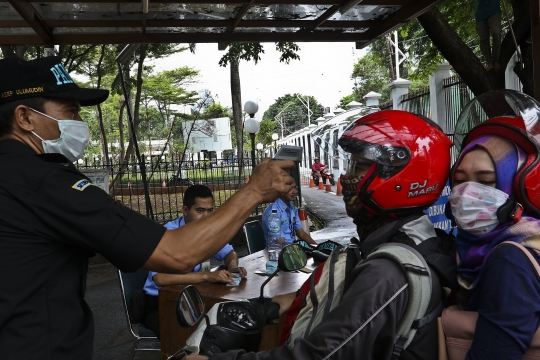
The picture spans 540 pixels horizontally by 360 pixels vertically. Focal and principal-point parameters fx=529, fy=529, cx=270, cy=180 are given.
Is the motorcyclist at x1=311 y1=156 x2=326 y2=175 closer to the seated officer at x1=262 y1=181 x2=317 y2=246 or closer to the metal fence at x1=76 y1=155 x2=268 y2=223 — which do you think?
the metal fence at x1=76 y1=155 x2=268 y2=223

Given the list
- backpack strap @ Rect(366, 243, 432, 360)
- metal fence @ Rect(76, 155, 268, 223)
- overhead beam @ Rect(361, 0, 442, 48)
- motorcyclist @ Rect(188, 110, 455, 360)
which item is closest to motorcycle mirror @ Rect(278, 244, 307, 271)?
motorcyclist @ Rect(188, 110, 455, 360)

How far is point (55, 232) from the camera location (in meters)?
1.64

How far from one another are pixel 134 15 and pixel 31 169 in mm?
3772

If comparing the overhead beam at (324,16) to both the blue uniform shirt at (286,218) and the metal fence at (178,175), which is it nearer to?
the blue uniform shirt at (286,218)

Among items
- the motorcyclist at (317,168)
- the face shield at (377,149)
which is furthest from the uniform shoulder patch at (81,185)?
the motorcyclist at (317,168)

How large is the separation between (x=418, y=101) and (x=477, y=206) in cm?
1166

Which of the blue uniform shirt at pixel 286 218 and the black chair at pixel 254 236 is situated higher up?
the blue uniform shirt at pixel 286 218

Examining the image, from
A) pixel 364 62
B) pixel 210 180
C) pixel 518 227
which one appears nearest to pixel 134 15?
pixel 518 227

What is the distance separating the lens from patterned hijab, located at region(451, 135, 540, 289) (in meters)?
1.55

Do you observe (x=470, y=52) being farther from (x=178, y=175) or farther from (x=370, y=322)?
(x=178, y=175)

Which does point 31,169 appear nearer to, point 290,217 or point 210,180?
point 290,217

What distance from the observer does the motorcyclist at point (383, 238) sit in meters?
1.46

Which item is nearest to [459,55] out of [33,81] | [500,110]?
[500,110]

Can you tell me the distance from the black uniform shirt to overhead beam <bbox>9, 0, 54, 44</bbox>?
10.7ft
